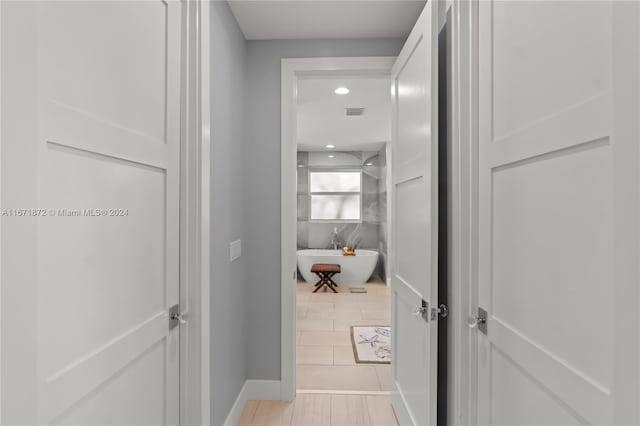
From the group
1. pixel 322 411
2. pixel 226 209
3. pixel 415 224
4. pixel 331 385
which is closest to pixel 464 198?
pixel 415 224

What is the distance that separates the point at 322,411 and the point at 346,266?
164 inches

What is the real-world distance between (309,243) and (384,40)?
535 cm

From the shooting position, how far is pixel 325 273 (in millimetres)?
5965

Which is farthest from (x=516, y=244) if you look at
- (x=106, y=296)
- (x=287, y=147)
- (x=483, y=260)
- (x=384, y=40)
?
(x=384, y=40)

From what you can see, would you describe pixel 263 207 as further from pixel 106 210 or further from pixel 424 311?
pixel 106 210

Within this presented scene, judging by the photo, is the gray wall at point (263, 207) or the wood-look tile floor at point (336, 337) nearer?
the gray wall at point (263, 207)

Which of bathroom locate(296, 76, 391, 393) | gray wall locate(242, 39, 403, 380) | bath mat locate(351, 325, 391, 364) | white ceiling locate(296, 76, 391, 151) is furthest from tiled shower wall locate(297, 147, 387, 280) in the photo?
gray wall locate(242, 39, 403, 380)

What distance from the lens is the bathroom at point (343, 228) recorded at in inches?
118

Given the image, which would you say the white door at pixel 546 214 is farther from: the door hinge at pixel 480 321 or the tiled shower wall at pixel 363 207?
the tiled shower wall at pixel 363 207

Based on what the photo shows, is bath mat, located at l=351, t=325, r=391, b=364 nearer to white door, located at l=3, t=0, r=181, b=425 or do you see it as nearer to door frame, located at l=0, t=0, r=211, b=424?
door frame, located at l=0, t=0, r=211, b=424

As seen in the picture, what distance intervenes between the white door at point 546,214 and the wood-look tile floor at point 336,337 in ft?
4.73

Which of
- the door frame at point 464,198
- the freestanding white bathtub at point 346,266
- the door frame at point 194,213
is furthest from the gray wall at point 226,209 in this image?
the freestanding white bathtub at point 346,266

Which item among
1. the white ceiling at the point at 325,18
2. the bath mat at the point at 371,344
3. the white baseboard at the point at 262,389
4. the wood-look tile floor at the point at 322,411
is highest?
the white ceiling at the point at 325,18

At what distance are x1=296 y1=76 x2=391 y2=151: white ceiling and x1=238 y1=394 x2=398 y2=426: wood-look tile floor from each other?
7.05 ft
